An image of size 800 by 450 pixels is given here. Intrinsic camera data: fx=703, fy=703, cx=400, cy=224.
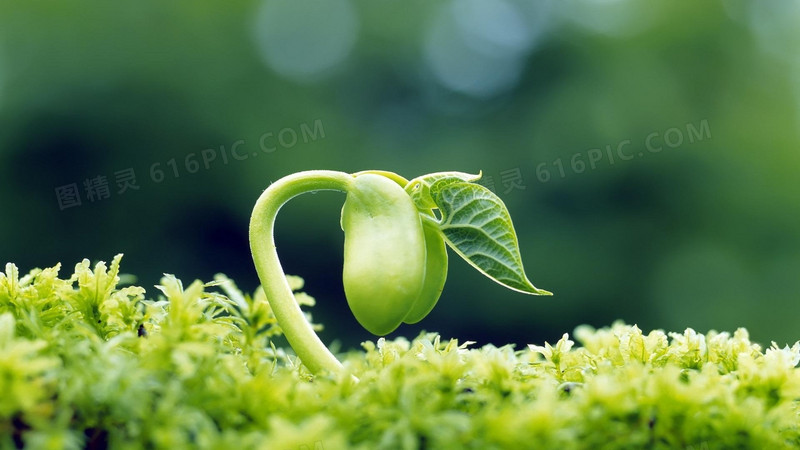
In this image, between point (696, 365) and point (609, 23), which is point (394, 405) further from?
point (609, 23)

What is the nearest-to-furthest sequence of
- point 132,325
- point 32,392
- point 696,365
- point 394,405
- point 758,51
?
point 32,392
point 394,405
point 132,325
point 696,365
point 758,51

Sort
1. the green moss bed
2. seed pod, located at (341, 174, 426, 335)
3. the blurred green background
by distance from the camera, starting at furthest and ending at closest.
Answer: the blurred green background, seed pod, located at (341, 174, 426, 335), the green moss bed

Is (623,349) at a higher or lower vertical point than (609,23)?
lower

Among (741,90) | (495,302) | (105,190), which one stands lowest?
(495,302)

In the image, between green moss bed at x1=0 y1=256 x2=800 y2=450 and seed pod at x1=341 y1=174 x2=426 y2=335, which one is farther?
seed pod at x1=341 y1=174 x2=426 y2=335

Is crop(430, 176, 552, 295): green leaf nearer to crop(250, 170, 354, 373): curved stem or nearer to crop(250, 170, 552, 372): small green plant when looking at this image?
crop(250, 170, 552, 372): small green plant

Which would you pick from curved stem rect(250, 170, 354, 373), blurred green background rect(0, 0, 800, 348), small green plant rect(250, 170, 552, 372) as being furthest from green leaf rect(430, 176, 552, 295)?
blurred green background rect(0, 0, 800, 348)

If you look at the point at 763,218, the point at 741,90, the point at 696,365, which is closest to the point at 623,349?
the point at 696,365
